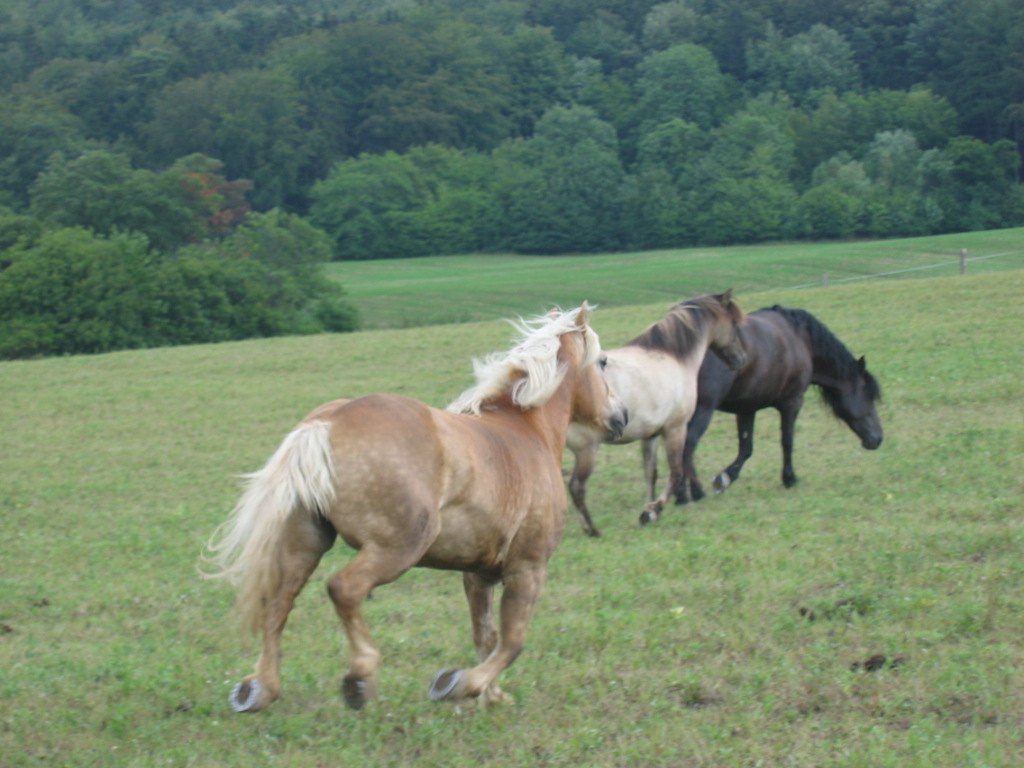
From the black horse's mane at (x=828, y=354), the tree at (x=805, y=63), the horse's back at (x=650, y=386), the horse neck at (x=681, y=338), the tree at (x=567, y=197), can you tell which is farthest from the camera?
the tree at (x=805, y=63)

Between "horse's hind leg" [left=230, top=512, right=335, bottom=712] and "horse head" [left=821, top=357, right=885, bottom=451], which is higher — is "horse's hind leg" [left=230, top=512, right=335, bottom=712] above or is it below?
above

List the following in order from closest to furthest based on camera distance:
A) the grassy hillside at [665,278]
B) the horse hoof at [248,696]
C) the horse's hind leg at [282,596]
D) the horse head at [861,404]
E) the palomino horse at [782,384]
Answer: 1. the horse's hind leg at [282,596]
2. the horse hoof at [248,696]
3. the palomino horse at [782,384]
4. the horse head at [861,404]
5. the grassy hillside at [665,278]

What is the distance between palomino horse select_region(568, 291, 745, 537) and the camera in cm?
911

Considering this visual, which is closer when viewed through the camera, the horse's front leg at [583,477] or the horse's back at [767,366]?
the horse's front leg at [583,477]

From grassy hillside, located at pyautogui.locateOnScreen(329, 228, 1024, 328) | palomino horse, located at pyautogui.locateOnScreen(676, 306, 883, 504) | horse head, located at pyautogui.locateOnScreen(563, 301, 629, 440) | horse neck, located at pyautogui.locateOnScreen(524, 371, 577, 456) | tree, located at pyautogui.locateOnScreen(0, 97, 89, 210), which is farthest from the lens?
tree, located at pyautogui.locateOnScreen(0, 97, 89, 210)

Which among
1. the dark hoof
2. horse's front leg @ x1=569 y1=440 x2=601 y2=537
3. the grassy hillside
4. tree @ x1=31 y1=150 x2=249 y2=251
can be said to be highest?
tree @ x1=31 y1=150 x2=249 y2=251

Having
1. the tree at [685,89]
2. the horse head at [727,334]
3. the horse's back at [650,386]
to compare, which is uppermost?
the tree at [685,89]

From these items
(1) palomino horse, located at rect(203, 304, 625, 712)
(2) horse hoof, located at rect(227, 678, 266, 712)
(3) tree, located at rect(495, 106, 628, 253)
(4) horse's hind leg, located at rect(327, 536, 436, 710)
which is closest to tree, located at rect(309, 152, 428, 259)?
(3) tree, located at rect(495, 106, 628, 253)

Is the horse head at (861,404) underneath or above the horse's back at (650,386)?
underneath

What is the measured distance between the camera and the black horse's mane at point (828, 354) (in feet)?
36.4

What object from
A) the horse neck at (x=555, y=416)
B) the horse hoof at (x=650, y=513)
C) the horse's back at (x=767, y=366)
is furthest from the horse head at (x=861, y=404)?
the horse neck at (x=555, y=416)

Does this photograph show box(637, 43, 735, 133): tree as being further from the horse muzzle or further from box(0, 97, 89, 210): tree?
the horse muzzle

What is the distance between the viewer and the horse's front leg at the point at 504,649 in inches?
181

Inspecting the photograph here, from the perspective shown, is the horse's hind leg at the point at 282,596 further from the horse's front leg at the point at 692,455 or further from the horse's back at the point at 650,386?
the horse's front leg at the point at 692,455
